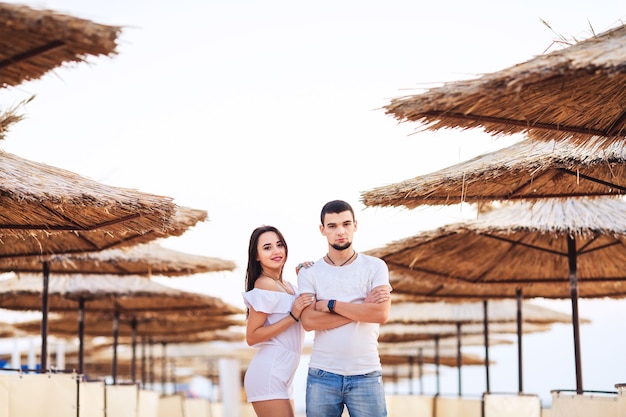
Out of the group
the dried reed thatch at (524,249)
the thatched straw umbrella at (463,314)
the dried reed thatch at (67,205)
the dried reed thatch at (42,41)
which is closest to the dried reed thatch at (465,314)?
the thatched straw umbrella at (463,314)

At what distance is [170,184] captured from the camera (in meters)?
20.8

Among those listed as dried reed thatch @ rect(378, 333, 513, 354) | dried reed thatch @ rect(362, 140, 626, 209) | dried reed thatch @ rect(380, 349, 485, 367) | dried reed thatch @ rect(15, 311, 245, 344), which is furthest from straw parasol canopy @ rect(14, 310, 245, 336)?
dried reed thatch @ rect(362, 140, 626, 209)

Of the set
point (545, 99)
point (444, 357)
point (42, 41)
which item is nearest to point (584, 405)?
point (545, 99)

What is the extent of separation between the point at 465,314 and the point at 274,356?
10.2m

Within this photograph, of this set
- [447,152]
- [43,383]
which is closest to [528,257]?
[447,152]

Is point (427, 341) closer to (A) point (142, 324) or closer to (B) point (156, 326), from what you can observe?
(B) point (156, 326)

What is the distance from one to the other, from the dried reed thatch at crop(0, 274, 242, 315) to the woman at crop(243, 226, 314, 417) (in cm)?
724

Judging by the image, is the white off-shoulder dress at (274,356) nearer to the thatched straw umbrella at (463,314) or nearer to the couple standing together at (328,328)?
the couple standing together at (328,328)

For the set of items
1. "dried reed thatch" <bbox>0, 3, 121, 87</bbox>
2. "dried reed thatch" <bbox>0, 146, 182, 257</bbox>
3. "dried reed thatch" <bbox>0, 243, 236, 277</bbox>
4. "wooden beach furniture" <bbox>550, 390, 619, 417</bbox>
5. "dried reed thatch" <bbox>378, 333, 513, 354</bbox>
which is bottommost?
"dried reed thatch" <bbox>378, 333, 513, 354</bbox>

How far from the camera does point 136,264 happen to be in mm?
9625

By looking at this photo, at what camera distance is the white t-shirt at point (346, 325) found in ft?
13.5

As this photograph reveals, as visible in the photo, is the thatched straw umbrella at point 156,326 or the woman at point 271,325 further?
the thatched straw umbrella at point 156,326

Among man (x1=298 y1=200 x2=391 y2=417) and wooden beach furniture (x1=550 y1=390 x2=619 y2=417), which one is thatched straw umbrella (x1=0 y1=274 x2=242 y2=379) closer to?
wooden beach furniture (x1=550 y1=390 x2=619 y2=417)

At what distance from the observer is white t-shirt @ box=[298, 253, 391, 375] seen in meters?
4.11
